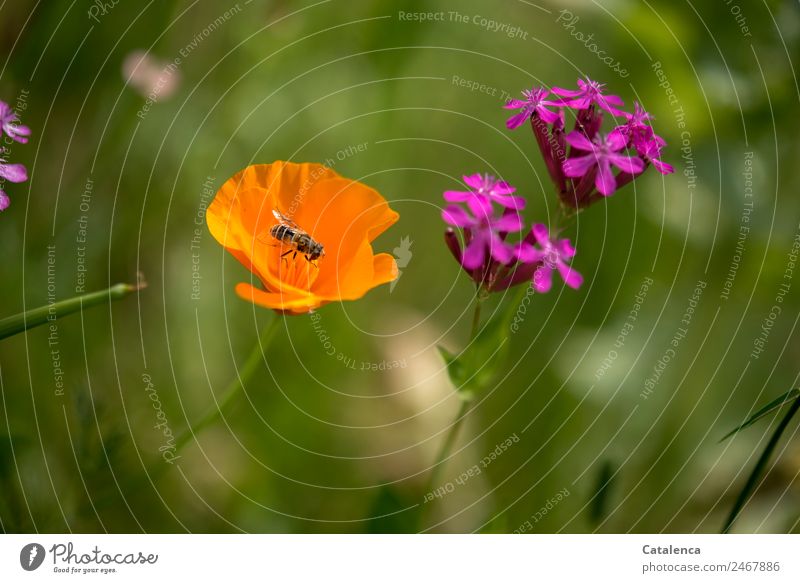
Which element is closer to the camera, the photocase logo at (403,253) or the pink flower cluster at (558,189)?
the pink flower cluster at (558,189)

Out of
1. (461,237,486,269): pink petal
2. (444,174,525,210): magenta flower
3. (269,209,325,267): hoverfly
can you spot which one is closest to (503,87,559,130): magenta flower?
(444,174,525,210): magenta flower

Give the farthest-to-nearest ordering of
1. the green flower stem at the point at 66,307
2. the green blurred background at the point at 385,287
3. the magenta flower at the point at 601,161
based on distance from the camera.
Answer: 1. the green blurred background at the point at 385,287
2. the magenta flower at the point at 601,161
3. the green flower stem at the point at 66,307

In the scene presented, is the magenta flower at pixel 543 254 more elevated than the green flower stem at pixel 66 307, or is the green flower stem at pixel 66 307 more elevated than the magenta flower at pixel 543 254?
the green flower stem at pixel 66 307

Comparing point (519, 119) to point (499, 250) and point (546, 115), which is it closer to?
point (546, 115)

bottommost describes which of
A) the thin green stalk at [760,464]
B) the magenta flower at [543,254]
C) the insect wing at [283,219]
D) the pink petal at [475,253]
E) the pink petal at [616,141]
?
the thin green stalk at [760,464]

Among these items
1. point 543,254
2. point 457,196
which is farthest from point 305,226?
point 543,254

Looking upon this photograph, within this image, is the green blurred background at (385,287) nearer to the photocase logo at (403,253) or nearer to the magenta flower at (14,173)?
the photocase logo at (403,253)
